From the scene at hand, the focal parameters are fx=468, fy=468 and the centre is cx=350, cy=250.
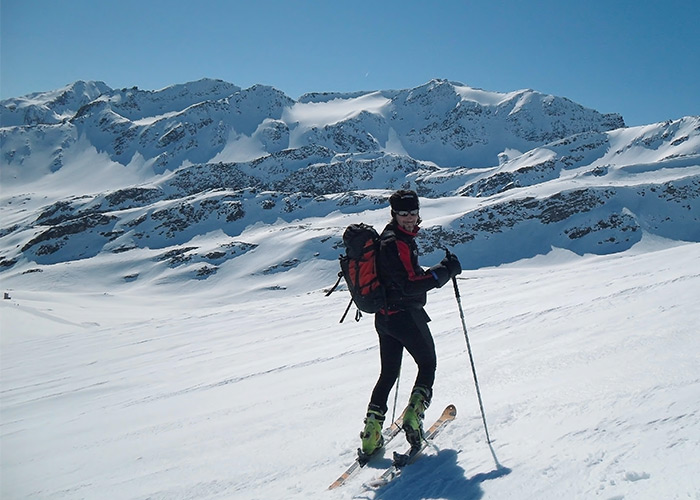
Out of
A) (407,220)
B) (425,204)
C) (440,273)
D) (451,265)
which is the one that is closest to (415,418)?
(440,273)

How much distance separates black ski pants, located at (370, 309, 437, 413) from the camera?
4.32 meters

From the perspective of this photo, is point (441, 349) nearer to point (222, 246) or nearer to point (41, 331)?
point (41, 331)

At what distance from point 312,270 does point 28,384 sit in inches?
2309

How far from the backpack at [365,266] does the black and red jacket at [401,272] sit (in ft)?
0.23

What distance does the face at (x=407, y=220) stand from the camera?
426 cm

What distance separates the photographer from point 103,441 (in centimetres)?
650

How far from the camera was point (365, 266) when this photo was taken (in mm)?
4293

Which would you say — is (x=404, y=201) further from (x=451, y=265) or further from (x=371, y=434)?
(x=371, y=434)

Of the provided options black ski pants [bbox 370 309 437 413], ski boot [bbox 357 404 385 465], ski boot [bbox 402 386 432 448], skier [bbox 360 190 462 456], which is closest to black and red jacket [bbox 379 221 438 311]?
skier [bbox 360 190 462 456]

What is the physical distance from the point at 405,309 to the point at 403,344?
0.36 metres

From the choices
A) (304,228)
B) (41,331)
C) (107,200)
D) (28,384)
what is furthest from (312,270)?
(107,200)

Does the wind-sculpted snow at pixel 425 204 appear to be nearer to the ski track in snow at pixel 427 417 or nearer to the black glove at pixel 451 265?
the ski track in snow at pixel 427 417

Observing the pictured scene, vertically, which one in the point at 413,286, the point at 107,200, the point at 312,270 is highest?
the point at 107,200

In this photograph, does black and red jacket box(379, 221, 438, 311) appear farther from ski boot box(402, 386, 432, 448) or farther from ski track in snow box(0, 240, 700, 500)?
ski track in snow box(0, 240, 700, 500)
